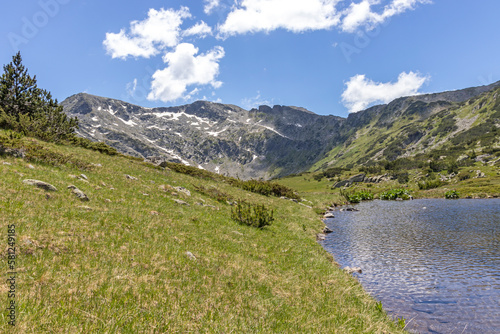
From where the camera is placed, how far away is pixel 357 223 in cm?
3431

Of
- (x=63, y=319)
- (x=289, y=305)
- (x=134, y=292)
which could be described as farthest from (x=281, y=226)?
(x=63, y=319)

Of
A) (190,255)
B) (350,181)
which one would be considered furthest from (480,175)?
(190,255)

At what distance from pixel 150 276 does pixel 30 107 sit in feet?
152

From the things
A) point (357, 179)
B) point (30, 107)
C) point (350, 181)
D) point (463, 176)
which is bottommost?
point (350, 181)

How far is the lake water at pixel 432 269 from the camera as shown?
11.1 metres

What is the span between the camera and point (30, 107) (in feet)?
129

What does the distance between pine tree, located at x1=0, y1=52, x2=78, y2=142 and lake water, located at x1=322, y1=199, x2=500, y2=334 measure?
39840 millimetres

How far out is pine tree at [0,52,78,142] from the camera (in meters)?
34.3

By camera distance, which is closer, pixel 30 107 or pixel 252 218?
pixel 252 218

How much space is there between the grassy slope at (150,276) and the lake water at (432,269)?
2470mm

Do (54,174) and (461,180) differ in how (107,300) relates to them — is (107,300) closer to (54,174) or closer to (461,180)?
(54,174)

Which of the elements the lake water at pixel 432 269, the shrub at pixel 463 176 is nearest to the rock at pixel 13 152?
the lake water at pixel 432 269

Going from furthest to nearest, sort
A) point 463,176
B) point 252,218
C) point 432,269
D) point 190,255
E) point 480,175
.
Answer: point 463,176, point 480,175, point 252,218, point 432,269, point 190,255

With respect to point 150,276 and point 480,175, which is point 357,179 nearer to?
point 480,175
